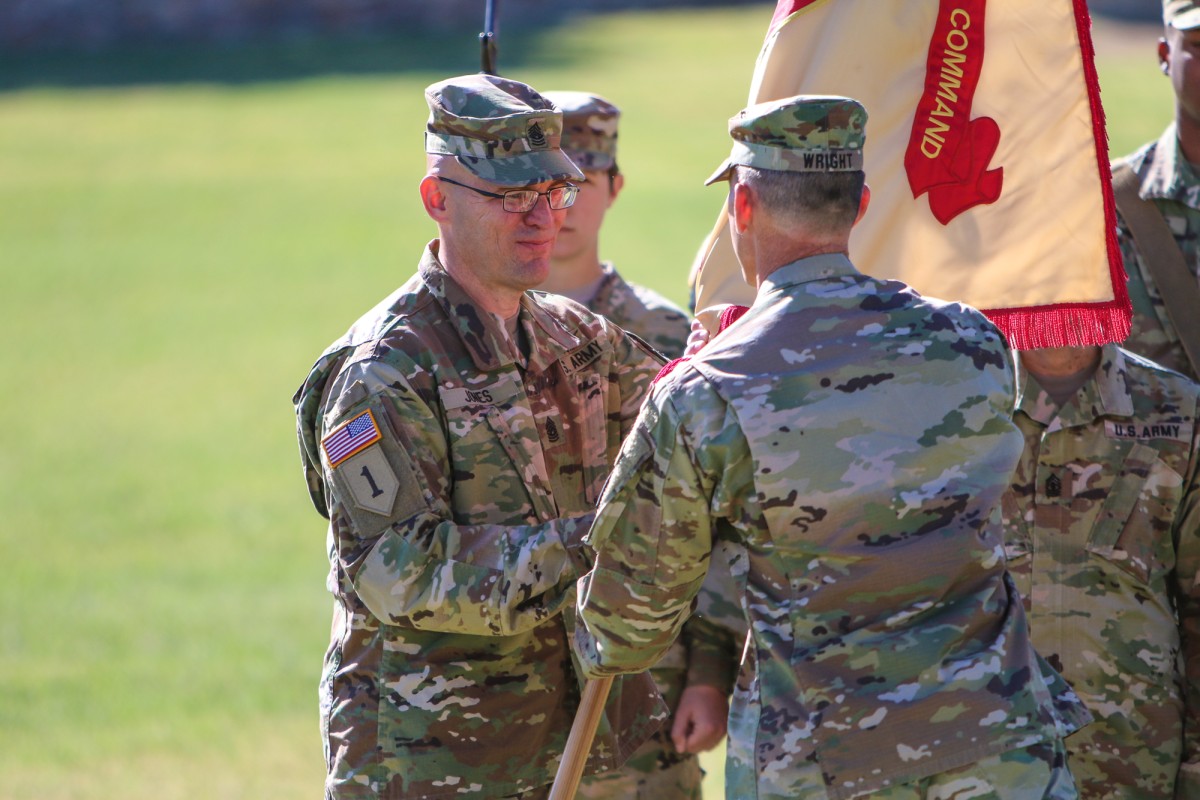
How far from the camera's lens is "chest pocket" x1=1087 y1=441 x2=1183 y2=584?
3664 millimetres

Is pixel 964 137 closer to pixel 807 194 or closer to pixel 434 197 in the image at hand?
pixel 807 194

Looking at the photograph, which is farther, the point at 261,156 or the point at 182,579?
the point at 261,156

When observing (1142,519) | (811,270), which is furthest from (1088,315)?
(811,270)

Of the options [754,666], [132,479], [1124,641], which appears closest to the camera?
[754,666]

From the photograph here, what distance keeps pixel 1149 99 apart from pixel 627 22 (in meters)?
17.5

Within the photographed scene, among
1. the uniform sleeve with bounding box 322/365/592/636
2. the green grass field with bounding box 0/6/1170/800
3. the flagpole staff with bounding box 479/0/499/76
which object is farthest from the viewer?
the green grass field with bounding box 0/6/1170/800

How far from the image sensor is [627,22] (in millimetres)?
40750

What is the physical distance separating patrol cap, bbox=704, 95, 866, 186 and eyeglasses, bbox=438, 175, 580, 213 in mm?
688

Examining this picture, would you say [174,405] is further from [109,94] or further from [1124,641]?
[109,94]

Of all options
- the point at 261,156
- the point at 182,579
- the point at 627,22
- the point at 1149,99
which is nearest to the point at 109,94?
the point at 261,156

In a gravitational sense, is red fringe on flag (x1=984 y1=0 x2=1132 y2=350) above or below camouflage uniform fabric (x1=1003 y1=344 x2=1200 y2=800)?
above

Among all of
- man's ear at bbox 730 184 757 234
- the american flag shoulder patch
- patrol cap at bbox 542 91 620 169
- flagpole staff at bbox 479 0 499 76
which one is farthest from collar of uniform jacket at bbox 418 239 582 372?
patrol cap at bbox 542 91 620 169

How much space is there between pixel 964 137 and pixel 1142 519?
1041 mm

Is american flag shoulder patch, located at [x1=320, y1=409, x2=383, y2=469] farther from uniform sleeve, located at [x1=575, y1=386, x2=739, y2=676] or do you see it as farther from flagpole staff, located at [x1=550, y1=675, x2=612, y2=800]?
flagpole staff, located at [x1=550, y1=675, x2=612, y2=800]
